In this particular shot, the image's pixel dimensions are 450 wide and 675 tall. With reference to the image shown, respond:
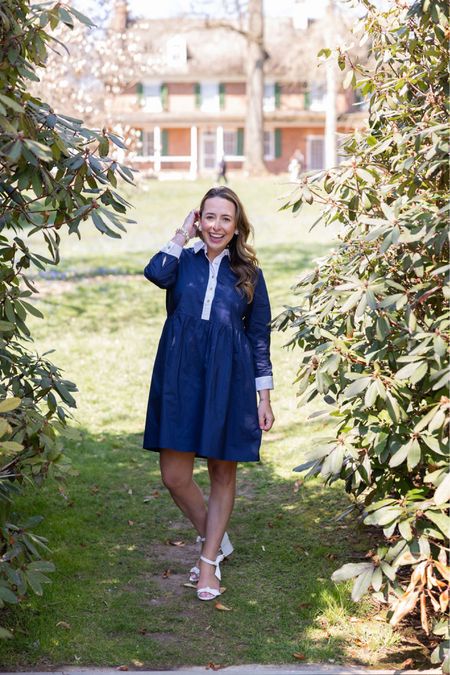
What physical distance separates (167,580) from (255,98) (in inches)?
1387

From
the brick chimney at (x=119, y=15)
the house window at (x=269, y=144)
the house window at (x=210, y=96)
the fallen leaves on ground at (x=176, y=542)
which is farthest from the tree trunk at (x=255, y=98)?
the fallen leaves on ground at (x=176, y=542)

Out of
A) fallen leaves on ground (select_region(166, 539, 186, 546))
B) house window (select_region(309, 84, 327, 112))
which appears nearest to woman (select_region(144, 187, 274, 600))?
fallen leaves on ground (select_region(166, 539, 186, 546))

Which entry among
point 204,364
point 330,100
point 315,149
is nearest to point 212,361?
point 204,364

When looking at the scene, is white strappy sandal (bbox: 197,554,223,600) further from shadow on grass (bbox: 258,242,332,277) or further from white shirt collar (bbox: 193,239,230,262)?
shadow on grass (bbox: 258,242,332,277)

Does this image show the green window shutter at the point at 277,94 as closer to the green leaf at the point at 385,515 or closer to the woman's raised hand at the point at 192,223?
the woman's raised hand at the point at 192,223

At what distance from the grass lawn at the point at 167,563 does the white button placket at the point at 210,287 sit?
43 cm

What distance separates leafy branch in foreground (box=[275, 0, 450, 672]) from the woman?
27cm

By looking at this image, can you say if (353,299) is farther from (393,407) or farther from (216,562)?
(216,562)

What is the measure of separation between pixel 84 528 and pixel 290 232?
17425mm

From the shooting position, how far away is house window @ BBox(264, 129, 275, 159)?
160ft

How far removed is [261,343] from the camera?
16.4 ft

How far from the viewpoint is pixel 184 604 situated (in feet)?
15.9

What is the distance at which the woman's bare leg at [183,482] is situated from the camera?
194 inches

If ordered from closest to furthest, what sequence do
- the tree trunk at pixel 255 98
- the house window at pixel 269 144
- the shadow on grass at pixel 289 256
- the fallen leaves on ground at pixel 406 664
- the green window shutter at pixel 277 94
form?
the fallen leaves on ground at pixel 406 664 → the shadow on grass at pixel 289 256 → the tree trunk at pixel 255 98 → the green window shutter at pixel 277 94 → the house window at pixel 269 144
